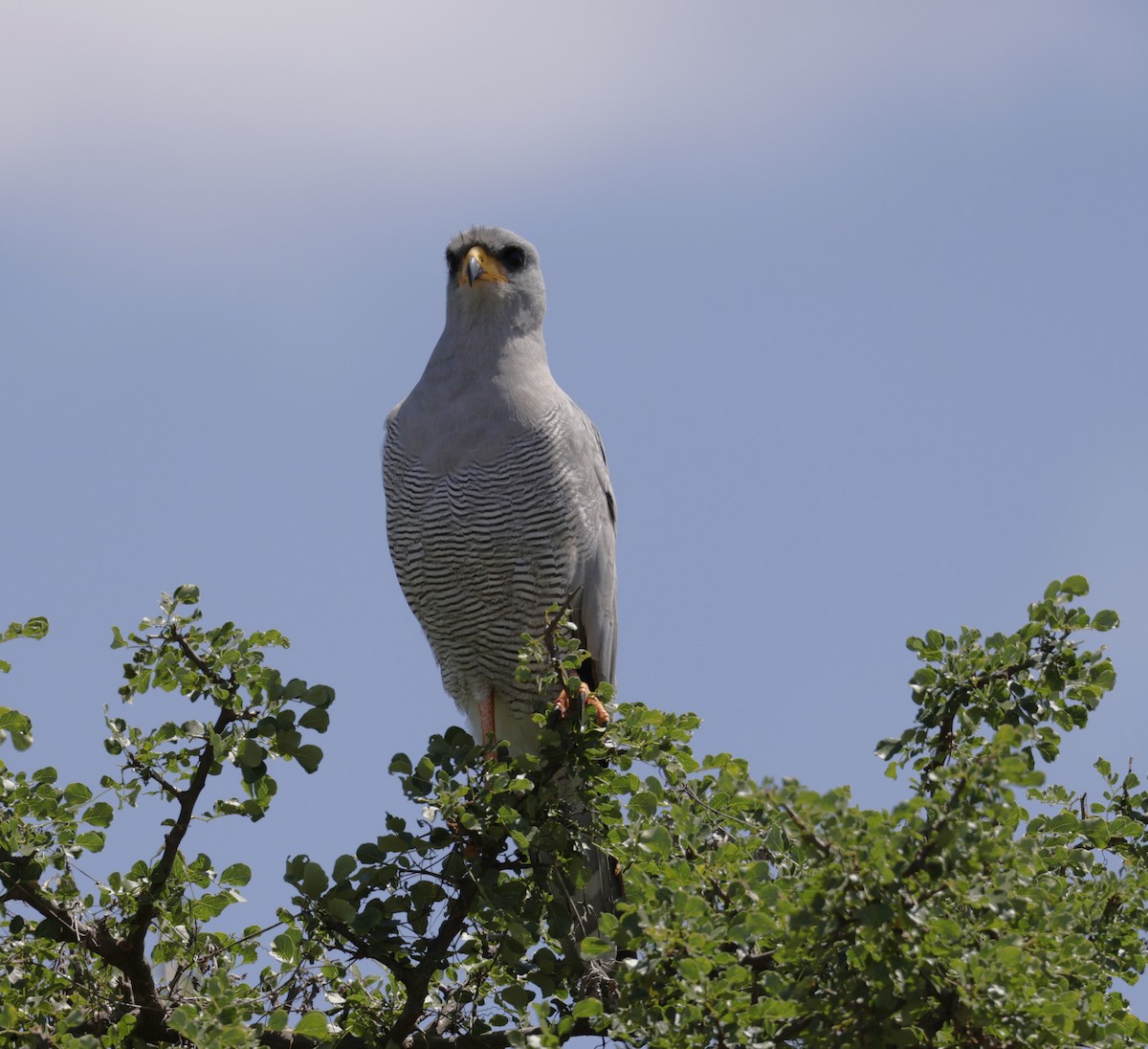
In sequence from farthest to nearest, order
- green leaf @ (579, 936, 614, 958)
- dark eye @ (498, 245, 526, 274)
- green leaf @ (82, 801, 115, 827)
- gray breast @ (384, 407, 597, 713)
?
dark eye @ (498, 245, 526, 274), gray breast @ (384, 407, 597, 713), green leaf @ (82, 801, 115, 827), green leaf @ (579, 936, 614, 958)

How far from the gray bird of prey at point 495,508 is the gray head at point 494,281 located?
1cm

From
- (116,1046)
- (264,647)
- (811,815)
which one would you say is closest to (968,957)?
(811,815)

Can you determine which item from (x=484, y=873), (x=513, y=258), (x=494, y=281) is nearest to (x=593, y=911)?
(x=484, y=873)

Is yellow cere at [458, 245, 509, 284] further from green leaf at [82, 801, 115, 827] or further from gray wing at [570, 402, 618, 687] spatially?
green leaf at [82, 801, 115, 827]

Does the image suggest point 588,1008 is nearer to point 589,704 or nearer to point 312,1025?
point 312,1025

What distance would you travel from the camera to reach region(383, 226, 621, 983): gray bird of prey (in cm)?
605

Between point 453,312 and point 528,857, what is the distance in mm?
3101

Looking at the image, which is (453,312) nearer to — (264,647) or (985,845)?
(264,647)

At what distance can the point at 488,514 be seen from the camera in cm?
601

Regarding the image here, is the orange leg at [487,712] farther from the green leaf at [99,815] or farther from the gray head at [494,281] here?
the green leaf at [99,815]

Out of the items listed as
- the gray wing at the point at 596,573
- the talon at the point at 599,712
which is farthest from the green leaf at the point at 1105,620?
the gray wing at the point at 596,573

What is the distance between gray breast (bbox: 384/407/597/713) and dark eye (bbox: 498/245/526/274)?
36.4 inches

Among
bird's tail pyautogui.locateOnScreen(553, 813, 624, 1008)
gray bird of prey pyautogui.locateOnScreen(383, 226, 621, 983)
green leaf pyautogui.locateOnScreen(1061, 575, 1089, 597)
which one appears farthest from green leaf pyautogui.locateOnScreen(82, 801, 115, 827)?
green leaf pyautogui.locateOnScreen(1061, 575, 1089, 597)

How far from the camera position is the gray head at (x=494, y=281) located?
658cm
